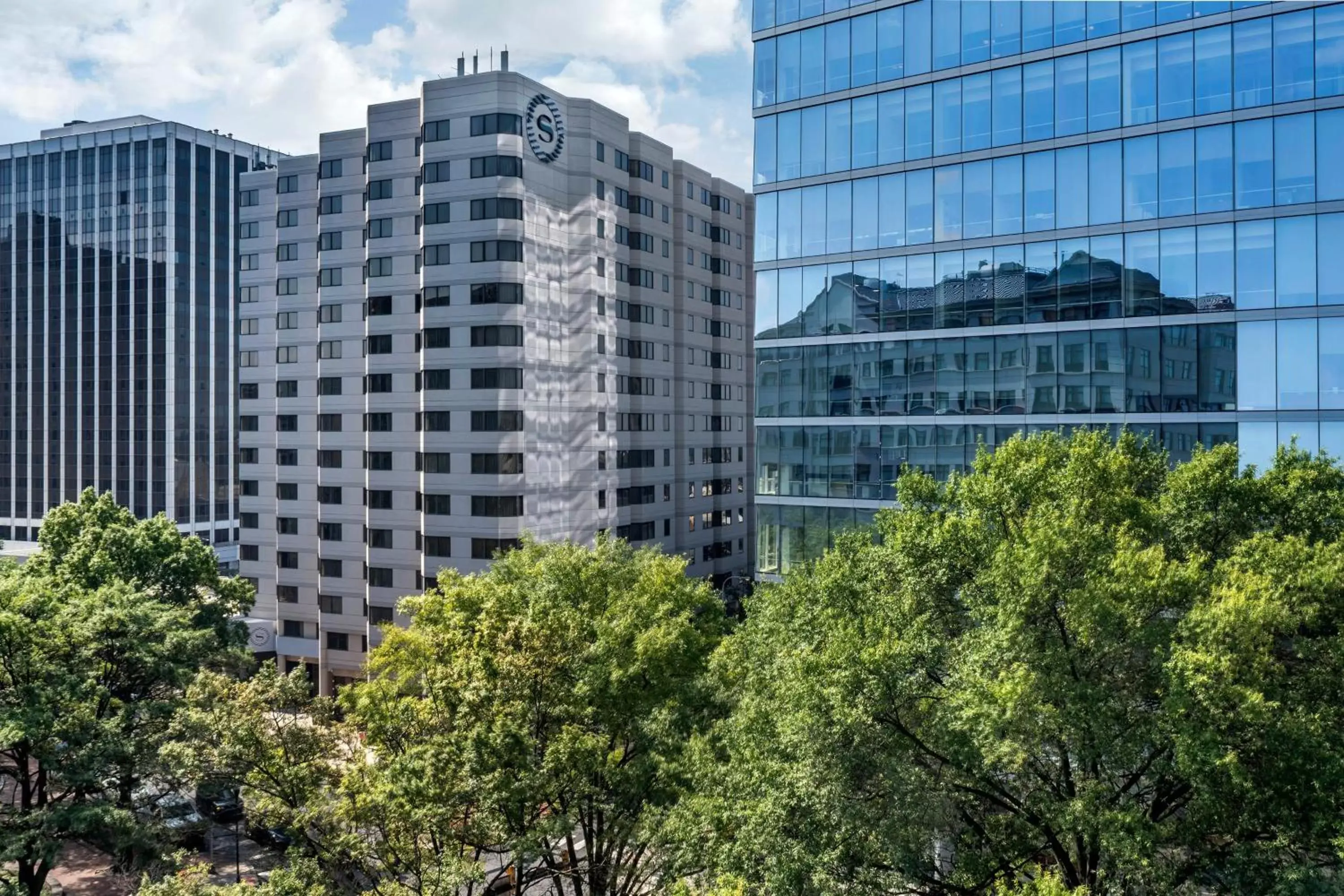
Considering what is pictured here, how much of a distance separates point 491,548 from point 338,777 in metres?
35.0

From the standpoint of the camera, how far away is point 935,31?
45.0 metres

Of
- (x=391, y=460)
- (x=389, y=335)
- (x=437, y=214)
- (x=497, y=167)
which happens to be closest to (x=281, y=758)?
(x=391, y=460)

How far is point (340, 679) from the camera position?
231ft

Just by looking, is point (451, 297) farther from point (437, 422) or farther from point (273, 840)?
point (273, 840)

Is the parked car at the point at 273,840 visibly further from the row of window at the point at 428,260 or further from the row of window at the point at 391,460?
the row of window at the point at 428,260

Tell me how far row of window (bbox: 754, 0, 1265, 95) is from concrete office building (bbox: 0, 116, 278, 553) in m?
98.8

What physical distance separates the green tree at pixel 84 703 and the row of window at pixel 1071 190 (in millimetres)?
31098

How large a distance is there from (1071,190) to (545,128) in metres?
35.4

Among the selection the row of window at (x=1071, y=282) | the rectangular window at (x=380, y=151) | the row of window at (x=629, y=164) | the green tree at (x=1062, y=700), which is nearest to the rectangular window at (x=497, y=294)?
the rectangular window at (x=380, y=151)

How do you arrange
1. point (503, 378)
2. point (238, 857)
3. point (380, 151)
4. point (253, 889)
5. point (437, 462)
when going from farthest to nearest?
point (380, 151), point (437, 462), point (503, 378), point (238, 857), point (253, 889)

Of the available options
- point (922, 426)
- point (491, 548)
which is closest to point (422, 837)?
point (922, 426)

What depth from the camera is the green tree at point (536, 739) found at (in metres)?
24.9

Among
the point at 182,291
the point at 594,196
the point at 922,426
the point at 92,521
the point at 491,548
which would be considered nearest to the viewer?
the point at 922,426

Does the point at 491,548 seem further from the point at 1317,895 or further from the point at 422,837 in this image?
the point at 1317,895
